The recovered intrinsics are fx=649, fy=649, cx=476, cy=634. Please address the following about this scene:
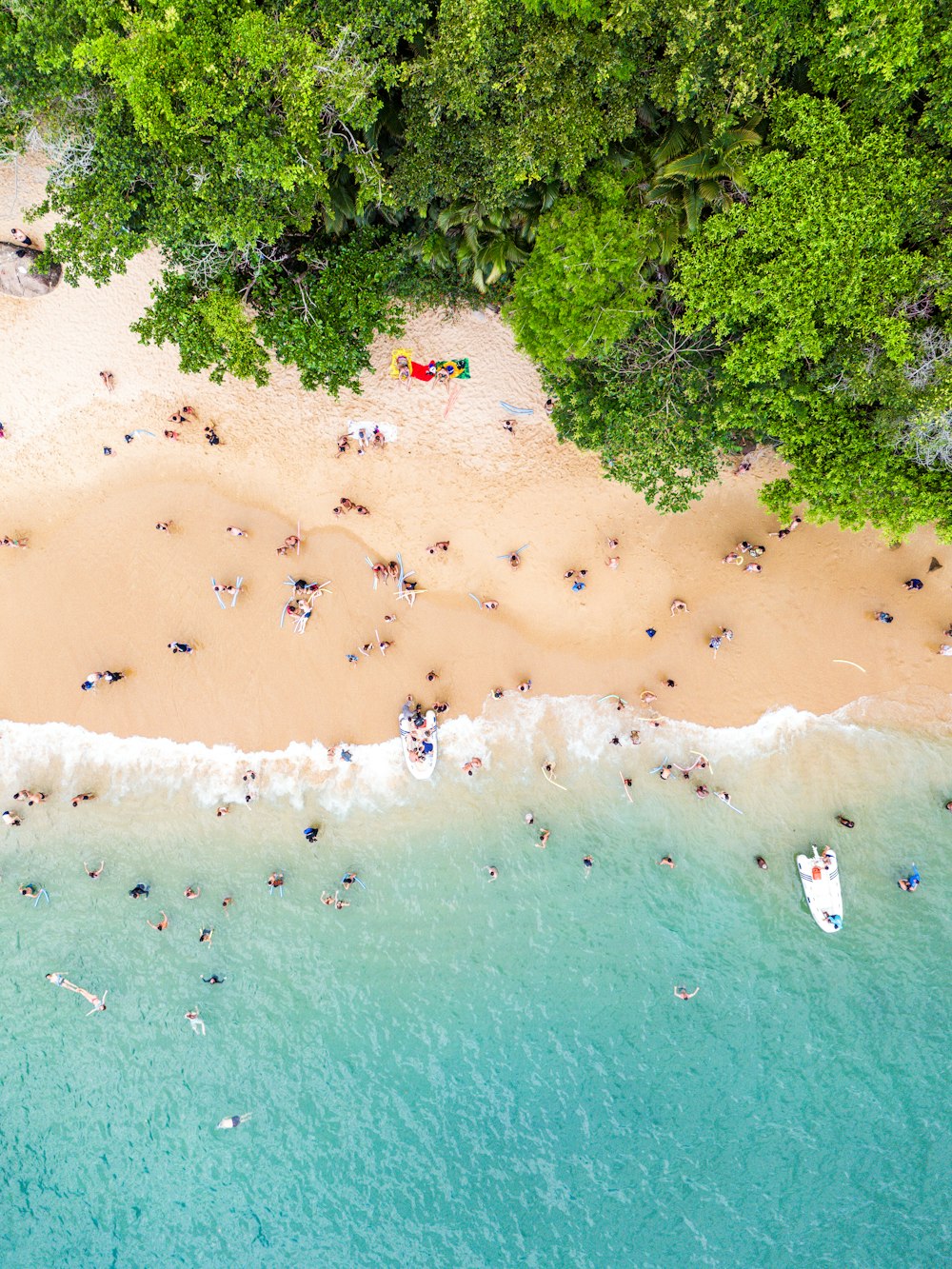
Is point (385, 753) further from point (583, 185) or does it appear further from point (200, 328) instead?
point (583, 185)

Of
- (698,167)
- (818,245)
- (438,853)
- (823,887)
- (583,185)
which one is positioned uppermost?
(583,185)

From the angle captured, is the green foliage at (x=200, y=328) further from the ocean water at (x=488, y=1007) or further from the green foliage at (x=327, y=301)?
the ocean water at (x=488, y=1007)

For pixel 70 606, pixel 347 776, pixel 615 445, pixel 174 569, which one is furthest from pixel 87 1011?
pixel 615 445

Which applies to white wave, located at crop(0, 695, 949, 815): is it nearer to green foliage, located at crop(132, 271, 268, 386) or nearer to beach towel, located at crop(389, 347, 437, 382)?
beach towel, located at crop(389, 347, 437, 382)

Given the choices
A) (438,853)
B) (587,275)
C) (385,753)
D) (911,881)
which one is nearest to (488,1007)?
(438,853)

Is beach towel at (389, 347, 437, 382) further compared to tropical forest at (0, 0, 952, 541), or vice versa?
beach towel at (389, 347, 437, 382)

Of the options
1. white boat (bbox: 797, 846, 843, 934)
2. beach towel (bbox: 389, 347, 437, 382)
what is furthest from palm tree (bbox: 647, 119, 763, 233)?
white boat (bbox: 797, 846, 843, 934)

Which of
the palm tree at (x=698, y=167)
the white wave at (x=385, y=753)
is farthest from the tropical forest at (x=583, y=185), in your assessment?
the white wave at (x=385, y=753)
